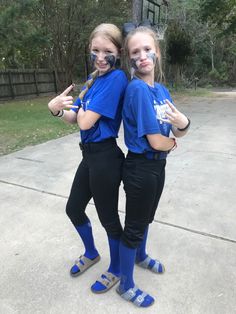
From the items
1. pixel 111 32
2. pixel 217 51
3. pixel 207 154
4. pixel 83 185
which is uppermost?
pixel 111 32

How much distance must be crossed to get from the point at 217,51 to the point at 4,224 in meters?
33.5

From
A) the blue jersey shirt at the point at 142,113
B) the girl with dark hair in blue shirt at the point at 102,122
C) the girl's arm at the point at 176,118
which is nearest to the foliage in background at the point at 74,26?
the girl with dark hair in blue shirt at the point at 102,122

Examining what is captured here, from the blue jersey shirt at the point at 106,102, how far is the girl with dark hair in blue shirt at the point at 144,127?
7 centimetres

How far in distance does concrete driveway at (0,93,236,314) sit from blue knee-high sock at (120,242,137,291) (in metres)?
0.11

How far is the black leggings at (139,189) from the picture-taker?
178 centimetres

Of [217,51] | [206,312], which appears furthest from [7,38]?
[217,51]

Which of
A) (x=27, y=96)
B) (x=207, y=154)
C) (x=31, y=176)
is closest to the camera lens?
(x=31, y=176)

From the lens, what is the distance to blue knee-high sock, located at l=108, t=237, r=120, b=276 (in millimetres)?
2094

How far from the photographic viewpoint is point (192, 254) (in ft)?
8.27

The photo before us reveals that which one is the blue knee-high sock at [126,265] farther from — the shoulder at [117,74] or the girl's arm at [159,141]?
the shoulder at [117,74]

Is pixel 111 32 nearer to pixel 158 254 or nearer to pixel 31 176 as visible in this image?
pixel 158 254

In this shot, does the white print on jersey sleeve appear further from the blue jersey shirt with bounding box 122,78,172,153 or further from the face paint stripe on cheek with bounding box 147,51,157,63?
the face paint stripe on cheek with bounding box 147,51,157,63

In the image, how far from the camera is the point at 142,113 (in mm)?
1667

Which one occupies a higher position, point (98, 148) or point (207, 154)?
point (98, 148)
